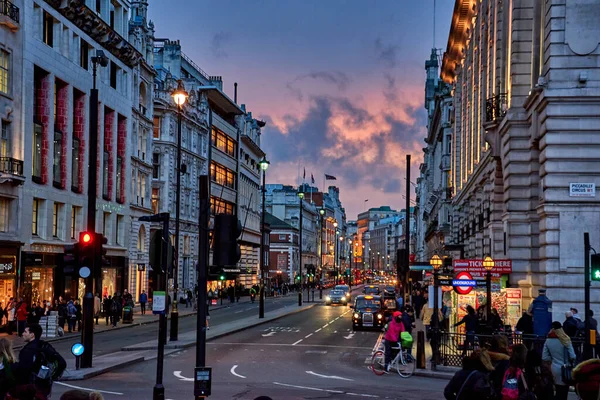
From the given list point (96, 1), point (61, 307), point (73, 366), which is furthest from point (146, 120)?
point (73, 366)

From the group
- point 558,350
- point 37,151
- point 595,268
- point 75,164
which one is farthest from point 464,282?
point 75,164

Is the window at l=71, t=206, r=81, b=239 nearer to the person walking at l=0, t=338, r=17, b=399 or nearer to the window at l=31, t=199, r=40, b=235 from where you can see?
the window at l=31, t=199, r=40, b=235

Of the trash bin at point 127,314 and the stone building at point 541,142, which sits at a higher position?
the stone building at point 541,142

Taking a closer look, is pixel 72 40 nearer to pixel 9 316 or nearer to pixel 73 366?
pixel 9 316

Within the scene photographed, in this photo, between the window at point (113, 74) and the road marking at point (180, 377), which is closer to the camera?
the road marking at point (180, 377)

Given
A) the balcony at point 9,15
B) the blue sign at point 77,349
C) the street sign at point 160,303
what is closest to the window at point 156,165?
the balcony at point 9,15

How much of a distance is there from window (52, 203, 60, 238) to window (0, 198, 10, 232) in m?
6.07

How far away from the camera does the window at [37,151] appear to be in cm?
4713

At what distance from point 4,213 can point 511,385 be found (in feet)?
120

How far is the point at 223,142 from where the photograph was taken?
328ft

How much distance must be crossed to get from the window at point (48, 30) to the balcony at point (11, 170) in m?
8.03

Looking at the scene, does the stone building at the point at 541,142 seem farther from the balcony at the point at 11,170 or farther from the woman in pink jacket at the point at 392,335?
the balcony at the point at 11,170

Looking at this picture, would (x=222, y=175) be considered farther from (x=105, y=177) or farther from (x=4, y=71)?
(x=4, y=71)

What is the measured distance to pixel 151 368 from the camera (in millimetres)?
26031
